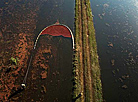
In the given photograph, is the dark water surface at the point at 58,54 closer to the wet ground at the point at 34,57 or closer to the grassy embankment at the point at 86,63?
the wet ground at the point at 34,57

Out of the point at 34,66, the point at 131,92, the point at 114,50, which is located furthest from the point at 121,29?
the point at 34,66

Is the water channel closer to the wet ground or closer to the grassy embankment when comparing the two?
the wet ground

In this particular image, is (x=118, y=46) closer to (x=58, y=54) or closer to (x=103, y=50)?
(x=103, y=50)

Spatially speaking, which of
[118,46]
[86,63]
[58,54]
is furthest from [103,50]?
[58,54]

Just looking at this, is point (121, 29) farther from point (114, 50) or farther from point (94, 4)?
point (94, 4)

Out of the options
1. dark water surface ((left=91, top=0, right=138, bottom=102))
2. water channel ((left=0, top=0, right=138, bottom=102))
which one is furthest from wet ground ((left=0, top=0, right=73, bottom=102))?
dark water surface ((left=91, top=0, right=138, bottom=102))

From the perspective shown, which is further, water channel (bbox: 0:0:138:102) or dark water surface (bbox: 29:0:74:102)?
water channel (bbox: 0:0:138:102)

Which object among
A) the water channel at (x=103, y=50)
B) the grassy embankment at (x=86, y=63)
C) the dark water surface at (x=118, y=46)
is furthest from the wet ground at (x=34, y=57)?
the dark water surface at (x=118, y=46)
